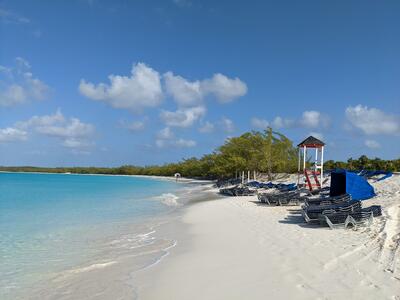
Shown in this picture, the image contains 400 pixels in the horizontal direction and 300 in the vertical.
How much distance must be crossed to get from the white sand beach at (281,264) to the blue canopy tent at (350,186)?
4173 mm

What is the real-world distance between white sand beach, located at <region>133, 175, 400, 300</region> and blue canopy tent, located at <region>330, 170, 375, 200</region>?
4173 mm

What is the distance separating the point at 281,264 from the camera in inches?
288

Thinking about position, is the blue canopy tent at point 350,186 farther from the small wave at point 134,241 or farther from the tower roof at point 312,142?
the small wave at point 134,241

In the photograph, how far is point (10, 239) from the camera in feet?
37.8

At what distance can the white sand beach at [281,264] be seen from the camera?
5816 mm

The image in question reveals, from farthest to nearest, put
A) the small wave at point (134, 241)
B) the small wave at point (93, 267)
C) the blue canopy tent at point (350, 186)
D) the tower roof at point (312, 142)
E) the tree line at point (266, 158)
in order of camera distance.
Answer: the tree line at point (266, 158), the tower roof at point (312, 142), the blue canopy tent at point (350, 186), the small wave at point (134, 241), the small wave at point (93, 267)

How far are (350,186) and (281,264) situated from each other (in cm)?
1058

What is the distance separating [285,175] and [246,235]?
3408 cm

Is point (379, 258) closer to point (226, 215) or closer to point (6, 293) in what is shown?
point (6, 293)

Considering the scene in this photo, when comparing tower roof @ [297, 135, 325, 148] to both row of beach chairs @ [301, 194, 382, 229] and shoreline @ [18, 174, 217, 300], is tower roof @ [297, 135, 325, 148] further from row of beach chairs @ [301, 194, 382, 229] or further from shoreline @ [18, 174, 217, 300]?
shoreline @ [18, 174, 217, 300]

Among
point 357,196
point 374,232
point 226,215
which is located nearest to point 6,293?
point 374,232

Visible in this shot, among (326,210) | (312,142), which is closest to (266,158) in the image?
(312,142)

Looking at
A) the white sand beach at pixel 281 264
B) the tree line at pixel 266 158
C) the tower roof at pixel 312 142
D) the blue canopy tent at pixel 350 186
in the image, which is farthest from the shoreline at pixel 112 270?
the tree line at pixel 266 158

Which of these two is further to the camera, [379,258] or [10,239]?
[10,239]
